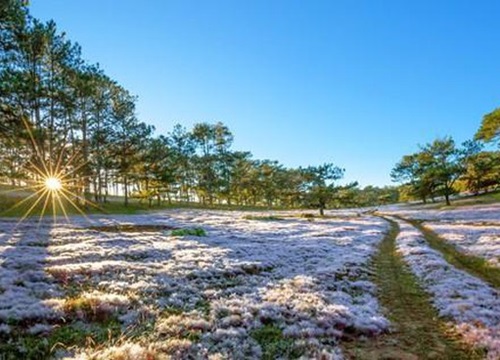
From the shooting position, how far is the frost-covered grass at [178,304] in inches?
316

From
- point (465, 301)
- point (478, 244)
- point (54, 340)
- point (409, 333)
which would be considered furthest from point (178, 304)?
point (478, 244)

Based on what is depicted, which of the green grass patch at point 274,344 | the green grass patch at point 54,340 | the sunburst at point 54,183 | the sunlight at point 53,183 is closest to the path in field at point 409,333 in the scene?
the green grass patch at point 274,344

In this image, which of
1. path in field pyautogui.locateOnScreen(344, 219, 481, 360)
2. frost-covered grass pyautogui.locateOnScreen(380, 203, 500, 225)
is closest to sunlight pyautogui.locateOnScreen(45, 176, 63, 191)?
path in field pyautogui.locateOnScreen(344, 219, 481, 360)

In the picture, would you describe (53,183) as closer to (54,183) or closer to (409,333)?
(54,183)

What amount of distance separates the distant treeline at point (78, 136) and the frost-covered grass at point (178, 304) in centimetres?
1893

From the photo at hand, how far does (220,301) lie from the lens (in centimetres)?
1183

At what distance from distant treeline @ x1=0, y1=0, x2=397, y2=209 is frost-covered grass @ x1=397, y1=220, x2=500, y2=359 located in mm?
33759

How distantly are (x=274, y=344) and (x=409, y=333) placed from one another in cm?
415

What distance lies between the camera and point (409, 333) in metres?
9.90

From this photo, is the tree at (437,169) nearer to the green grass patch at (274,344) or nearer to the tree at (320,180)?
the tree at (320,180)

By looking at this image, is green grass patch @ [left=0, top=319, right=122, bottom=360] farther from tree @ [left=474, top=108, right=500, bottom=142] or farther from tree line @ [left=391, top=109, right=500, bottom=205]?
tree line @ [left=391, top=109, right=500, bottom=205]

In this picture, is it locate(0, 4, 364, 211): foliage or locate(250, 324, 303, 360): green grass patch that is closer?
locate(250, 324, 303, 360): green grass patch

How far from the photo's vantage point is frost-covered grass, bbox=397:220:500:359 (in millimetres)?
9328

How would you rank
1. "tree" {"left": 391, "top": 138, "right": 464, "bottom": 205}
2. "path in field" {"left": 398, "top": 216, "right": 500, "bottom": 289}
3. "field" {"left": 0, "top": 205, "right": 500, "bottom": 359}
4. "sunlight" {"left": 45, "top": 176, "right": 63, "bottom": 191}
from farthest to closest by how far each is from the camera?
"tree" {"left": 391, "top": 138, "right": 464, "bottom": 205} < "sunlight" {"left": 45, "top": 176, "right": 63, "bottom": 191} < "path in field" {"left": 398, "top": 216, "right": 500, "bottom": 289} < "field" {"left": 0, "top": 205, "right": 500, "bottom": 359}
